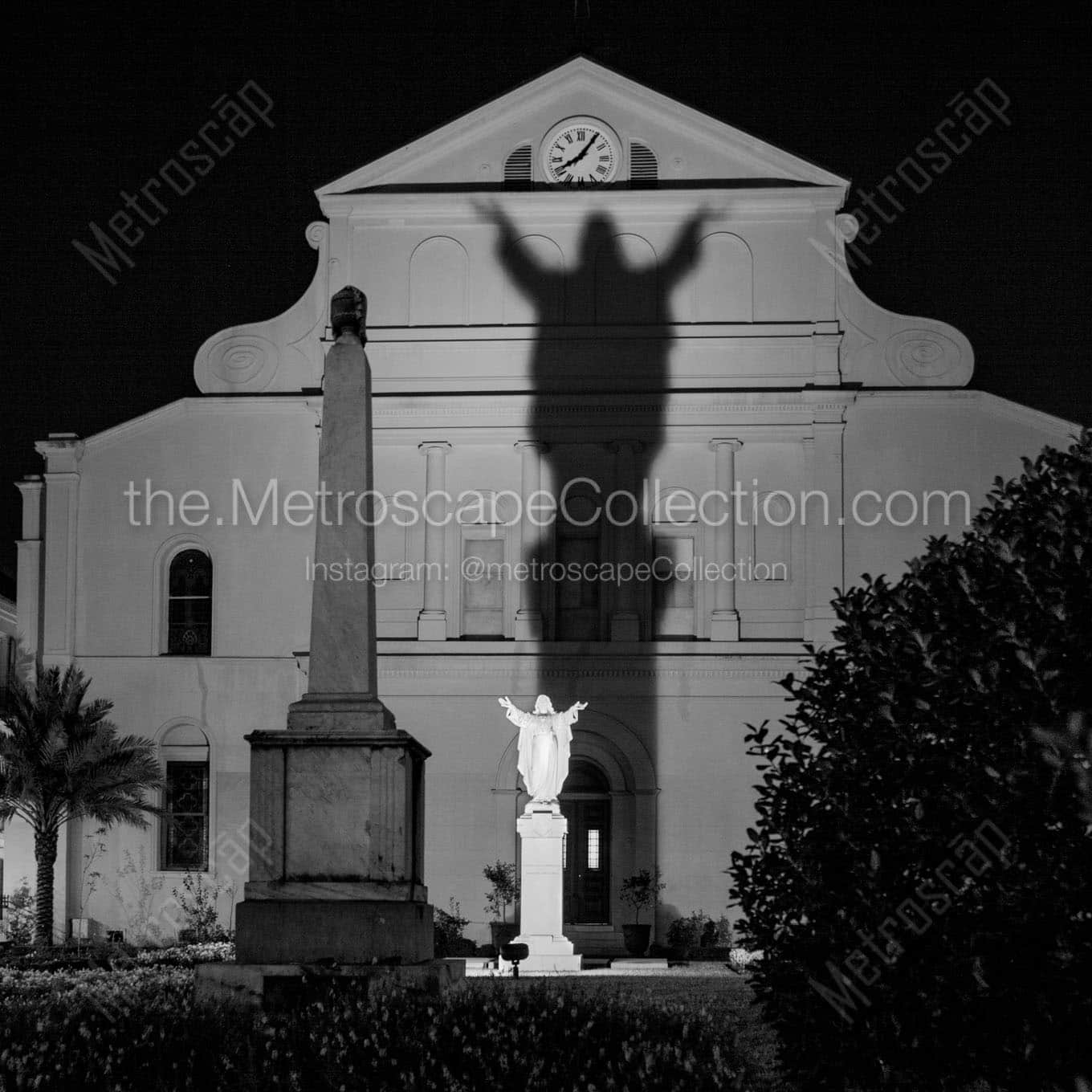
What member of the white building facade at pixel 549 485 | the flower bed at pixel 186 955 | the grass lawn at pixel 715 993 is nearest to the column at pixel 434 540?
the white building facade at pixel 549 485

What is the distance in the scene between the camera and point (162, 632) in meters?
35.4

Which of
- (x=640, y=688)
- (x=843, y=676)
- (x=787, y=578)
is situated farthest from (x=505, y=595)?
(x=843, y=676)

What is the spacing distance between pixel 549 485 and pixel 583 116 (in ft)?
22.9

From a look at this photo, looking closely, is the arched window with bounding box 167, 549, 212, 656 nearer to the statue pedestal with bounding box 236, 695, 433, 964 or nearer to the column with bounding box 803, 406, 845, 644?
the column with bounding box 803, 406, 845, 644

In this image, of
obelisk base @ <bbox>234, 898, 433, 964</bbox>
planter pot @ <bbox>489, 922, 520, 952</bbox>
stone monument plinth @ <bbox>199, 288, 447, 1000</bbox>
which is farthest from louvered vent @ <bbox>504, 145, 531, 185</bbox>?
obelisk base @ <bbox>234, 898, 433, 964</bbox>

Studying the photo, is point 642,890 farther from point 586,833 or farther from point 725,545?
point 725,545

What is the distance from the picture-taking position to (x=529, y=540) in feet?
113

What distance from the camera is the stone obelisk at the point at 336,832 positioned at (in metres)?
13.7

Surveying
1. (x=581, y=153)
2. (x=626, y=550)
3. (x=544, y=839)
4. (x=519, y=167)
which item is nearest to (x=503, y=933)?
(x=544, y=839)

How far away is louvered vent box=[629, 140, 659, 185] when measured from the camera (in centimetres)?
3528

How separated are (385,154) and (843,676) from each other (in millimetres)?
26143

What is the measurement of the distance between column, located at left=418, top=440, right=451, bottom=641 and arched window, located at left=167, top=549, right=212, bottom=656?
13.9ft

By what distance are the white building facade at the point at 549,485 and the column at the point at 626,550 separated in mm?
60

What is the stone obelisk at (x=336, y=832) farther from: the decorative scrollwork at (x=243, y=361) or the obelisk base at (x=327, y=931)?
the decorative scrollwork at (x=243, y=361)
